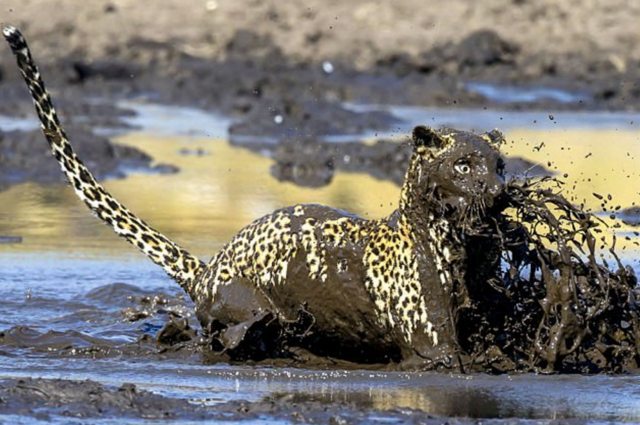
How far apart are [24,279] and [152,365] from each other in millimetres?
2969

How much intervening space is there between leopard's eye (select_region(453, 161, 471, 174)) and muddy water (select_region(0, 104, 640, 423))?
1137mm

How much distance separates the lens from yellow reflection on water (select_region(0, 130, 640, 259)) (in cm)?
1437

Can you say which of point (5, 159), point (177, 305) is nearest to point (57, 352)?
point (177, 305)

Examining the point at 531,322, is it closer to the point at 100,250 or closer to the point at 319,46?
the point at 100,250

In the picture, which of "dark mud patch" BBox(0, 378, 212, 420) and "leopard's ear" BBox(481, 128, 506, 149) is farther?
"leopard's ear" BBox(481, 128, 506, 149)

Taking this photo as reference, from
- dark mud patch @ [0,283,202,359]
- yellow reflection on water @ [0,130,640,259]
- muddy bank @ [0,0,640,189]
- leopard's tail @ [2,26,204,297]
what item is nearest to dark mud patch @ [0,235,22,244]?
yellow reflection on water @ [0,130,640,259]

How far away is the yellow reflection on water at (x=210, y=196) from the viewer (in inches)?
566

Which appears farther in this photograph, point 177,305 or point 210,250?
point 210,250

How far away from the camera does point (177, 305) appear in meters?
11.8

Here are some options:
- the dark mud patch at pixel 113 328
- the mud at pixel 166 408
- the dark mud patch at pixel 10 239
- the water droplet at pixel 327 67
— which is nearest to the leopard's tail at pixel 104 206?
the dark mud patch at pixel 113 328

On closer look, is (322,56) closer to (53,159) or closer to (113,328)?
(53,159)

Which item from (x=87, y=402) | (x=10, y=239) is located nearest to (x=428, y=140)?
(x=87, y=402)

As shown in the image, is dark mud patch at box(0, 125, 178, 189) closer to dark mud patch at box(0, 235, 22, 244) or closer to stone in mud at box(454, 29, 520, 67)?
dark mud patch at box(0, 235, 22, 244)

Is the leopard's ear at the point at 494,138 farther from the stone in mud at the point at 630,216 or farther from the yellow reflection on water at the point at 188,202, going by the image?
the stone in mud at the point at 630,216
